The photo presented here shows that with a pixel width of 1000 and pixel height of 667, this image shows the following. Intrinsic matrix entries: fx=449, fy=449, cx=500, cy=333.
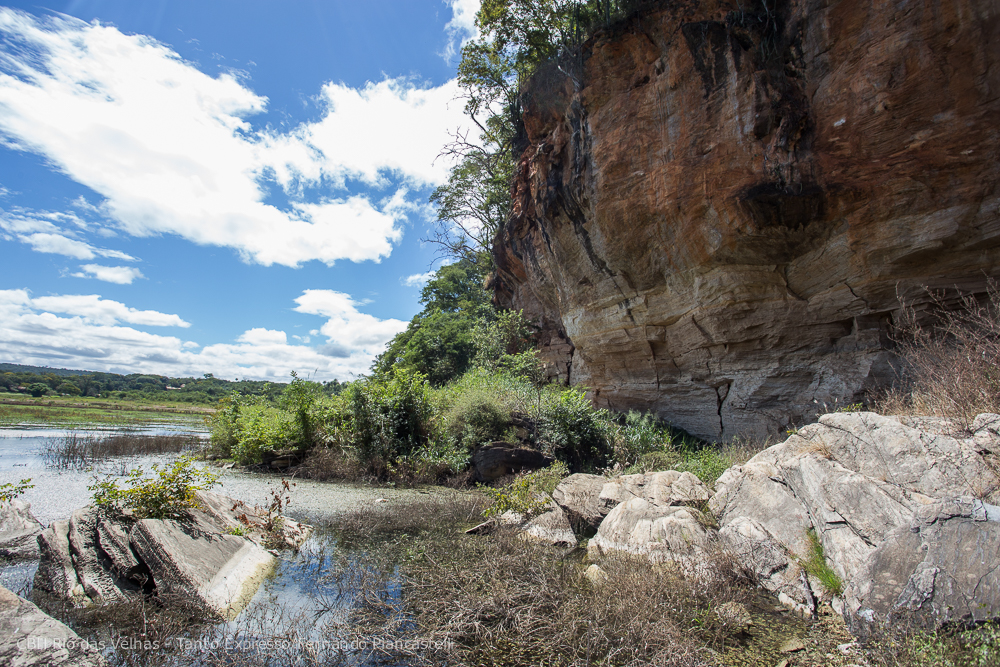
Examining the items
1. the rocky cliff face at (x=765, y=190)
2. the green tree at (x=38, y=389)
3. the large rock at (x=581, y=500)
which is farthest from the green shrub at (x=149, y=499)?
the green tree at (x=38, y=389)

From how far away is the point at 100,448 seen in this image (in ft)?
48.9

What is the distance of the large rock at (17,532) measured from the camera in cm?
502

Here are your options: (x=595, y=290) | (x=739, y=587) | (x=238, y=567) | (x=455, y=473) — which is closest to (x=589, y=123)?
(x=595, y=290)

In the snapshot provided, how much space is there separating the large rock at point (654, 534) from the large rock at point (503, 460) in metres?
4.39

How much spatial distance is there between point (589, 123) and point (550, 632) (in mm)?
11225

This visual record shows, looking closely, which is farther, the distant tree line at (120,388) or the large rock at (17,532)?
the distant tree line at (120,388)

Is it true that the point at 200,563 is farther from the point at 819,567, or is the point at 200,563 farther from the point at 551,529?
the point at 819,567

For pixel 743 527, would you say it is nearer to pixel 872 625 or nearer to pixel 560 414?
pixel 872 625

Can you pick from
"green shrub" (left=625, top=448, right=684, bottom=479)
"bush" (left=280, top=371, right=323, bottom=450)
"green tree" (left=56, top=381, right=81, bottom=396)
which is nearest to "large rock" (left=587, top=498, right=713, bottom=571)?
"green shrub" (left=625, top=448, right=684, bottom=479)

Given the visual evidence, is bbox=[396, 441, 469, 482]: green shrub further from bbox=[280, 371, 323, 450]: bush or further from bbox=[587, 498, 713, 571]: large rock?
bbox=[587, 498, 713, 571]: large rock

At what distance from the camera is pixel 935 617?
2.90 m

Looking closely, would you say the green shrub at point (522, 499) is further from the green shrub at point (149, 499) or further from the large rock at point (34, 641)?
the large rock at point (34, 641)

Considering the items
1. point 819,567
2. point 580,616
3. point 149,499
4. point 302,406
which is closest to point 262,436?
point 302,406

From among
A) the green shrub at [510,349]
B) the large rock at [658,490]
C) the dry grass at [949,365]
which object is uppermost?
the green shrub at [510,349]
